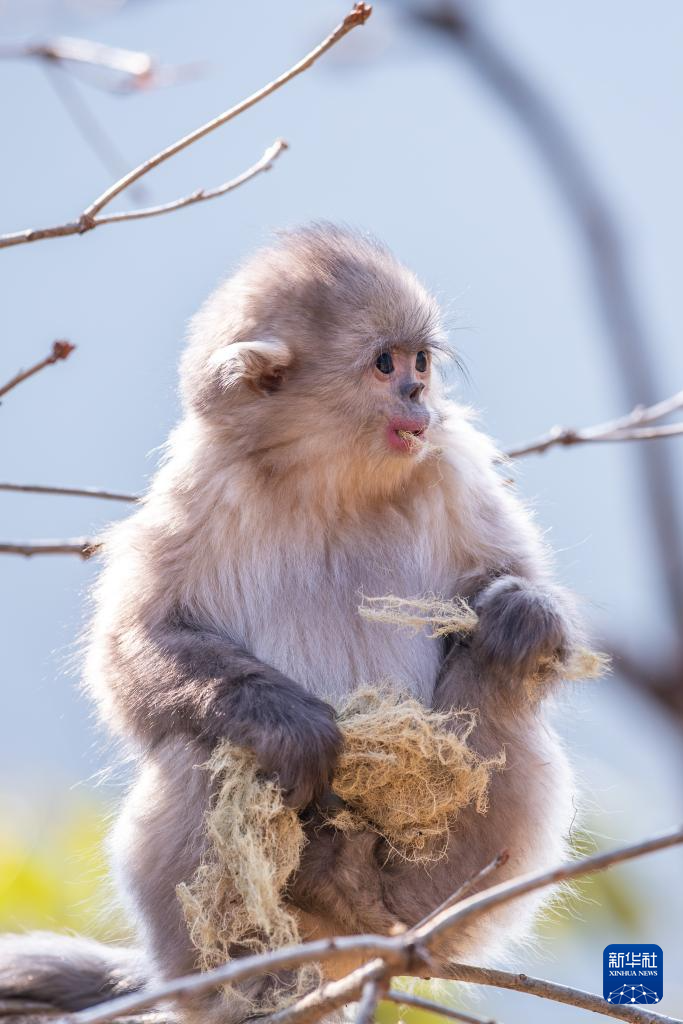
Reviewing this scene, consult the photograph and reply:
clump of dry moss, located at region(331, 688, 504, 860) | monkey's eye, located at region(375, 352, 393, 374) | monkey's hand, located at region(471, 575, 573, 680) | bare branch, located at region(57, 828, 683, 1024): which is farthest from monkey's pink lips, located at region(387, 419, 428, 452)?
bare branch, located at region(57, 828, 683, 1024)

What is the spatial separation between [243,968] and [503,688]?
1520mm

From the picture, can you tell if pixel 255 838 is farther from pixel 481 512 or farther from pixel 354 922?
pixel 481 512

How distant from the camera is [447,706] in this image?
3.25m

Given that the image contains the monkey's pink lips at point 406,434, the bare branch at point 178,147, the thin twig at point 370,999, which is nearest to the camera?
the thin twig at point 370,999

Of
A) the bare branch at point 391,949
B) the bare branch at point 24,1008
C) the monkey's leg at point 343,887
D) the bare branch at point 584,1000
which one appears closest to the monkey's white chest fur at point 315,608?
the monkey's leg at point 343,887

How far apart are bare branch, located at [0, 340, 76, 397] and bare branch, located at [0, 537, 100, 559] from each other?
66cm

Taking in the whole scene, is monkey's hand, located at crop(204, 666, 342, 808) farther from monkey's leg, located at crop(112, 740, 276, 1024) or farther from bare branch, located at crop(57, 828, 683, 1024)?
bare branch, located at crop(57, 828, 683, 1024)

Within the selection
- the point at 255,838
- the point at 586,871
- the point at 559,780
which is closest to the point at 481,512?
the point at 559,780

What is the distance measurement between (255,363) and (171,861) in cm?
126

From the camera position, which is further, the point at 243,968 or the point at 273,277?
the point at 273,277

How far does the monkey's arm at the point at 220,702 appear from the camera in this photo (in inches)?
120

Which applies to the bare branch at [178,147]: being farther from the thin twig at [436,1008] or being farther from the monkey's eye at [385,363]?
the thin twig at [436,1008]

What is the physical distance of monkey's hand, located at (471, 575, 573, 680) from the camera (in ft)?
10.5

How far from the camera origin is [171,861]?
3154 mm
